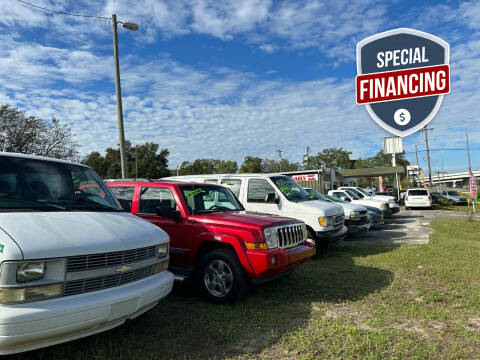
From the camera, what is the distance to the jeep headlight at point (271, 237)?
15.4 feet

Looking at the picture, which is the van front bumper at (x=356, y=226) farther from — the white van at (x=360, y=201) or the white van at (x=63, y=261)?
the white van at (x=63, y=261)

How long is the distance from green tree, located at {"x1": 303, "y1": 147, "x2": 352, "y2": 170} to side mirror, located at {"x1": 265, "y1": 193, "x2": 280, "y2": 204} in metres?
75.4

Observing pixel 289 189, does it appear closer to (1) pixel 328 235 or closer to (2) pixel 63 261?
(1) pixel 328 235

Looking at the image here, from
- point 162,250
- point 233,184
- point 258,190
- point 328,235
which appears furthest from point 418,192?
point 162,250

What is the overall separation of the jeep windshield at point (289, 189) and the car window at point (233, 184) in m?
0.81

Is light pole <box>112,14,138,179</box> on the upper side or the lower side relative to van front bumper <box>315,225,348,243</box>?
upper

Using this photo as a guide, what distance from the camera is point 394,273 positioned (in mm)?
6406

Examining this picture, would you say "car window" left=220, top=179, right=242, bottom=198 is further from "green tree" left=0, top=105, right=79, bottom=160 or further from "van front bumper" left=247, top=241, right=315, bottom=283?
"green tree" left=0, top=105, right=79, bottom=160

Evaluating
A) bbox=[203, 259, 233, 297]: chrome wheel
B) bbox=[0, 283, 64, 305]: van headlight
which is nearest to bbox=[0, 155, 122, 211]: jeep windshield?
bbox=[0, 283, 64, 305]: van headlight

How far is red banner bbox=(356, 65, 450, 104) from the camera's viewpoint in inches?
200

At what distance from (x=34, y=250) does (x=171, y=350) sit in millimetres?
1631

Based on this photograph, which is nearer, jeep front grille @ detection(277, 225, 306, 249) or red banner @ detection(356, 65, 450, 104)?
jeep front grille @ detection(277, 225, 306, 249)

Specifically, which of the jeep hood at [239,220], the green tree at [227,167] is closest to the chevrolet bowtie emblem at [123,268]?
the jeep hood at [239,220]

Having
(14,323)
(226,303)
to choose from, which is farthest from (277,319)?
(14,323)
